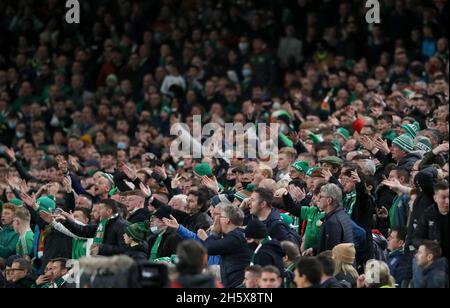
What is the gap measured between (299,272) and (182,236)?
2255mm

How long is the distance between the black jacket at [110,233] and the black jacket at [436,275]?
3.20 metres

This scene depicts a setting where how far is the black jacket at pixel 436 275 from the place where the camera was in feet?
29.0

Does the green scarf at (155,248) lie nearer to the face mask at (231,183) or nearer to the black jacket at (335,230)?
the black jacket at (335,230)

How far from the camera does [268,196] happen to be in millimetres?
10562

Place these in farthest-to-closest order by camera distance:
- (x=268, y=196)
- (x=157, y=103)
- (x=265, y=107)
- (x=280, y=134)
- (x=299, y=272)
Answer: (x=157, y=103), (x=265, y=107), (x=280, y=134), (x=268, y=196), (x=299, y=272)

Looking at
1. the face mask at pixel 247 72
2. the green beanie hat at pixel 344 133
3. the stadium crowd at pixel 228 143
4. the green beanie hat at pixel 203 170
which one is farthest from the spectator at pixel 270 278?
the face mask at pixel 247 72

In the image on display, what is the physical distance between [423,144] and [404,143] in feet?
1.38

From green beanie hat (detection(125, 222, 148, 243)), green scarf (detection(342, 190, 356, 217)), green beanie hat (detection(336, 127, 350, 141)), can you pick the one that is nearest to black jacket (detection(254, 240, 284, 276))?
green beanie hat (detection(125, 222, 148, 243))

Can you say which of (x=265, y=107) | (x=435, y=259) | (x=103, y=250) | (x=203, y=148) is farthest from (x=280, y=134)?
(x=435, y=259)

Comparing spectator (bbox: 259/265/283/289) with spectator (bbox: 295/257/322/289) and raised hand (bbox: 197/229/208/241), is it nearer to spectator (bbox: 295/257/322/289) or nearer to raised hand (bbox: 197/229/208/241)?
spectator (bbox: 295/257/322/289)

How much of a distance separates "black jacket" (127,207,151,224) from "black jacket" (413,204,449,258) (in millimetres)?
3244

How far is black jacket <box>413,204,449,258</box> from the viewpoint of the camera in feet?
31.0

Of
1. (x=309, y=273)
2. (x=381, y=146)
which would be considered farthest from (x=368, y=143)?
(x=309, y=273)
